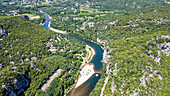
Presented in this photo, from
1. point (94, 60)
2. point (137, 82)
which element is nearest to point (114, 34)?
point (94, 60)

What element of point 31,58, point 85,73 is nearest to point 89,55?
point 85,73

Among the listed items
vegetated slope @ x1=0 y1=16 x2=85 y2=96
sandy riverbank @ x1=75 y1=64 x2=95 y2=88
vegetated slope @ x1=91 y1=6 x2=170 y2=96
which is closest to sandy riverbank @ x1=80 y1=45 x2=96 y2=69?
sandy riverbank @ x1=75 y1=64 x2=95 y2=88

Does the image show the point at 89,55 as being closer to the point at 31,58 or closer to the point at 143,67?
the point at 31,58

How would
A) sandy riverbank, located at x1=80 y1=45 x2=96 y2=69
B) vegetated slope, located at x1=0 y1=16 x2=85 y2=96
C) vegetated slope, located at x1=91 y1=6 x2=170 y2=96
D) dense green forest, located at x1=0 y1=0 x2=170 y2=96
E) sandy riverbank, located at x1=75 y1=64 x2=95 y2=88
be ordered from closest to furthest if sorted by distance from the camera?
vegetated slope, located at x1=91 y1=6 x2=170 y2=96
dense green forest, located at x1=0 y1=0 x2=170 y2=96
vegetated slope, located at x1=0 y1=16 x2=85 y2=96
sandy riverbank, located at x1=75 y1=64 x2=95 y2=88
sandy riverbank, located at x1=80 y1=45 x2=96 y2=69

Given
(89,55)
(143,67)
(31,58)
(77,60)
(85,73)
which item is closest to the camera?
(143,67)

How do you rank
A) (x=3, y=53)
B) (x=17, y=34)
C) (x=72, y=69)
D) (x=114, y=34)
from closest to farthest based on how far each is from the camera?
(x=3, y=53) → (x=72, y=69) → (x=17, y=34) → (x=114, y=34)

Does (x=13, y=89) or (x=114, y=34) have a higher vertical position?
(x=114, y=34)

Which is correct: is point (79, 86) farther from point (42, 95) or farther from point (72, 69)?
point (42, 95)

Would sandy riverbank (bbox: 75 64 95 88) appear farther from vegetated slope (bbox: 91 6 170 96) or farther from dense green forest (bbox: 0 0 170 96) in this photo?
vegetated slope (bbox: 91 6 170 96)
